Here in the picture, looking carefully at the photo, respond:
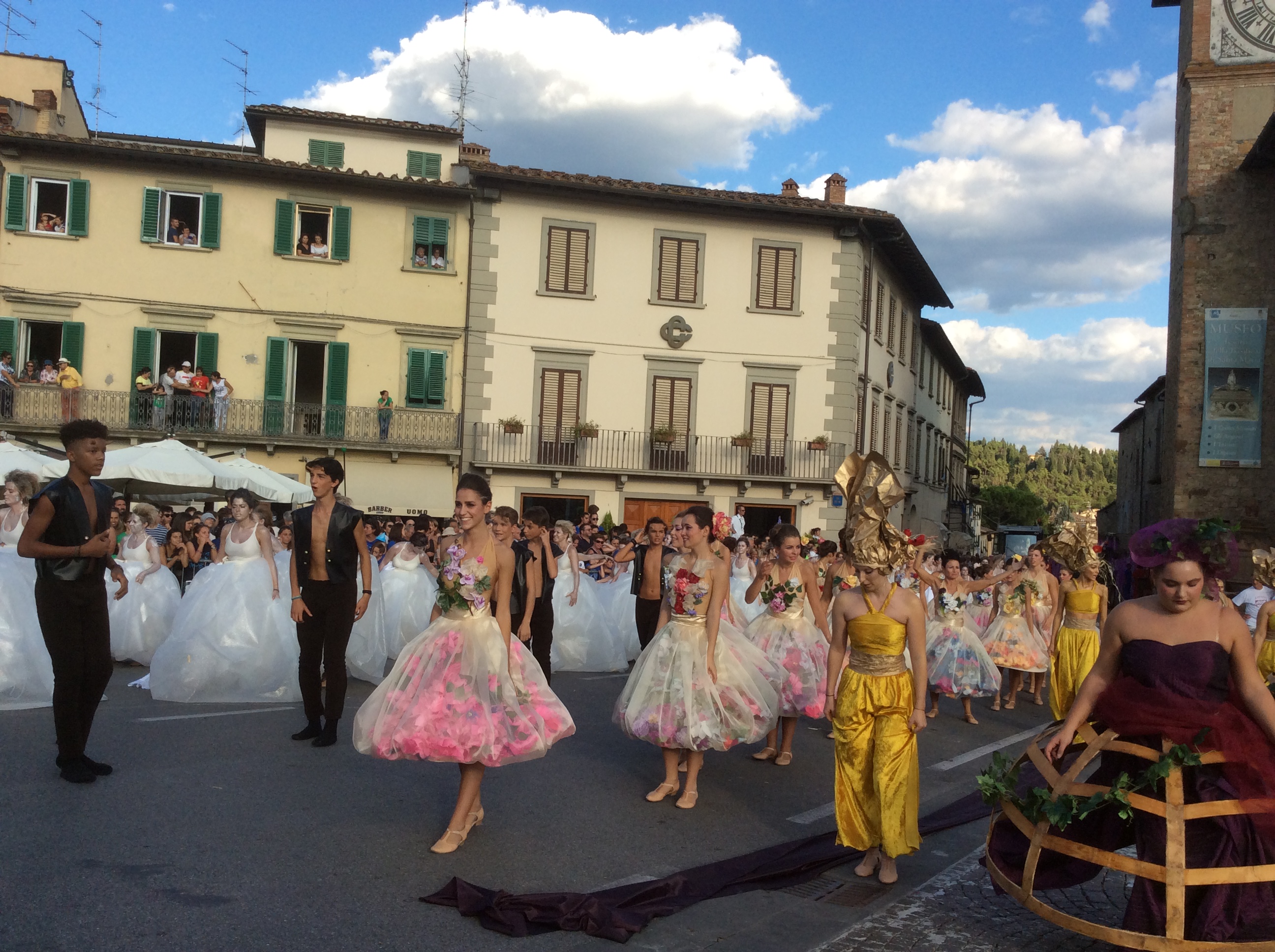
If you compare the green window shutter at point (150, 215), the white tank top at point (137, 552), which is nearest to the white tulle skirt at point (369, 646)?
the white tank top at point (137, 552)

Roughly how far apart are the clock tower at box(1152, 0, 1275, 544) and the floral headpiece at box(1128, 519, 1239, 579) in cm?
2655

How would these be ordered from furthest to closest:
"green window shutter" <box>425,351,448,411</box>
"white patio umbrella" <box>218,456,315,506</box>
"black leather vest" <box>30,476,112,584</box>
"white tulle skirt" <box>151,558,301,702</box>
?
"green window shutter" <box>425,351,448,411</box> < "white patio umbrella" <box>218,456,315,506</box> < "white tulle skirt" <box>151,558,301,702</box> < "black leather vest" <box>30,476,112,584</box>

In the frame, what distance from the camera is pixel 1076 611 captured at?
36.3ft

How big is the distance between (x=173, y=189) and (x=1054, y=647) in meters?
25.2

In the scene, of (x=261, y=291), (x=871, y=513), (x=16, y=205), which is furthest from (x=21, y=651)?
(x=16, y=205)

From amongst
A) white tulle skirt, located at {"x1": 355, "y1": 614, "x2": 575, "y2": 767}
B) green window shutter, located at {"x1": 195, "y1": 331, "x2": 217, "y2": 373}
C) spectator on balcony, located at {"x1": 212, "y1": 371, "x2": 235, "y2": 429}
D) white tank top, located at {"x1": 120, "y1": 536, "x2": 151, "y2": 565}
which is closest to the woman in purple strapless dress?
white tulle skirt, located at {"x1": 355, "y1": 614, "x2": 575, "y2": 767}

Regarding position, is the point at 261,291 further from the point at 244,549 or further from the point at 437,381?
the point at 244,549

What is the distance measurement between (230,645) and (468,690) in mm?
5238

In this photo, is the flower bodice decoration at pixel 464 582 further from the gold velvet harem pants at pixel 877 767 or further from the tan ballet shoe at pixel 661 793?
the gold velvet harem pants at pixel 877 767

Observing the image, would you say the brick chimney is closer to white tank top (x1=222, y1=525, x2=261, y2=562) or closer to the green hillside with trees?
white tank top (x1=222, y1=525, x2=261, y2=562)

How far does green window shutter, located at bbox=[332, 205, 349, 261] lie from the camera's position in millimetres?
29422

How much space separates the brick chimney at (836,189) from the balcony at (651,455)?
889cm

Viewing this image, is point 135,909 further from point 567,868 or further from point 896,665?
point 896,665

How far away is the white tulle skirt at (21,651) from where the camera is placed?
31.2 feet
